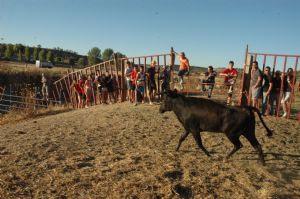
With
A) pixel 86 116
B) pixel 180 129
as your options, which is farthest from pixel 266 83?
pixel 86 116

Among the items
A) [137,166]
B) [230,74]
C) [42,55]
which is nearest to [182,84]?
[230,74]

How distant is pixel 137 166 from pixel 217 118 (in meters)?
1.79

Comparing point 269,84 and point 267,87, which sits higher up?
point 269,84

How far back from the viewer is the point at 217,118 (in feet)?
20.0

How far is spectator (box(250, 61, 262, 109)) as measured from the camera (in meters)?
10.6

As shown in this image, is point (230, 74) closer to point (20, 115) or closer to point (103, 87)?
point (103, 87)

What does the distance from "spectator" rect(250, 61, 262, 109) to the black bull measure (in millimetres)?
4696

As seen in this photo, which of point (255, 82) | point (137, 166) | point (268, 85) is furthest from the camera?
point (268, 85)

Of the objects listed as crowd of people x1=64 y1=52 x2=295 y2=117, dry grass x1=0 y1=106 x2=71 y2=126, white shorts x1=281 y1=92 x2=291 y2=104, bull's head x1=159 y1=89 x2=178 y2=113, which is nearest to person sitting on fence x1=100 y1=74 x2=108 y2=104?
crowd of people x1=64 y1=52 x2=295 y2=117

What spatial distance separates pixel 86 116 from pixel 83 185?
6114 mm

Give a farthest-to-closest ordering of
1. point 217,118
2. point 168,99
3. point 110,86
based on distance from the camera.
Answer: point 110,86 → point 168,99 → point 217,118

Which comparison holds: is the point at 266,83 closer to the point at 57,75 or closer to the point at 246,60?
the point at 246,60

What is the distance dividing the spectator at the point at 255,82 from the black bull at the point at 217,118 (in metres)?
4.70

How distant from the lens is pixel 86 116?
1080cm
